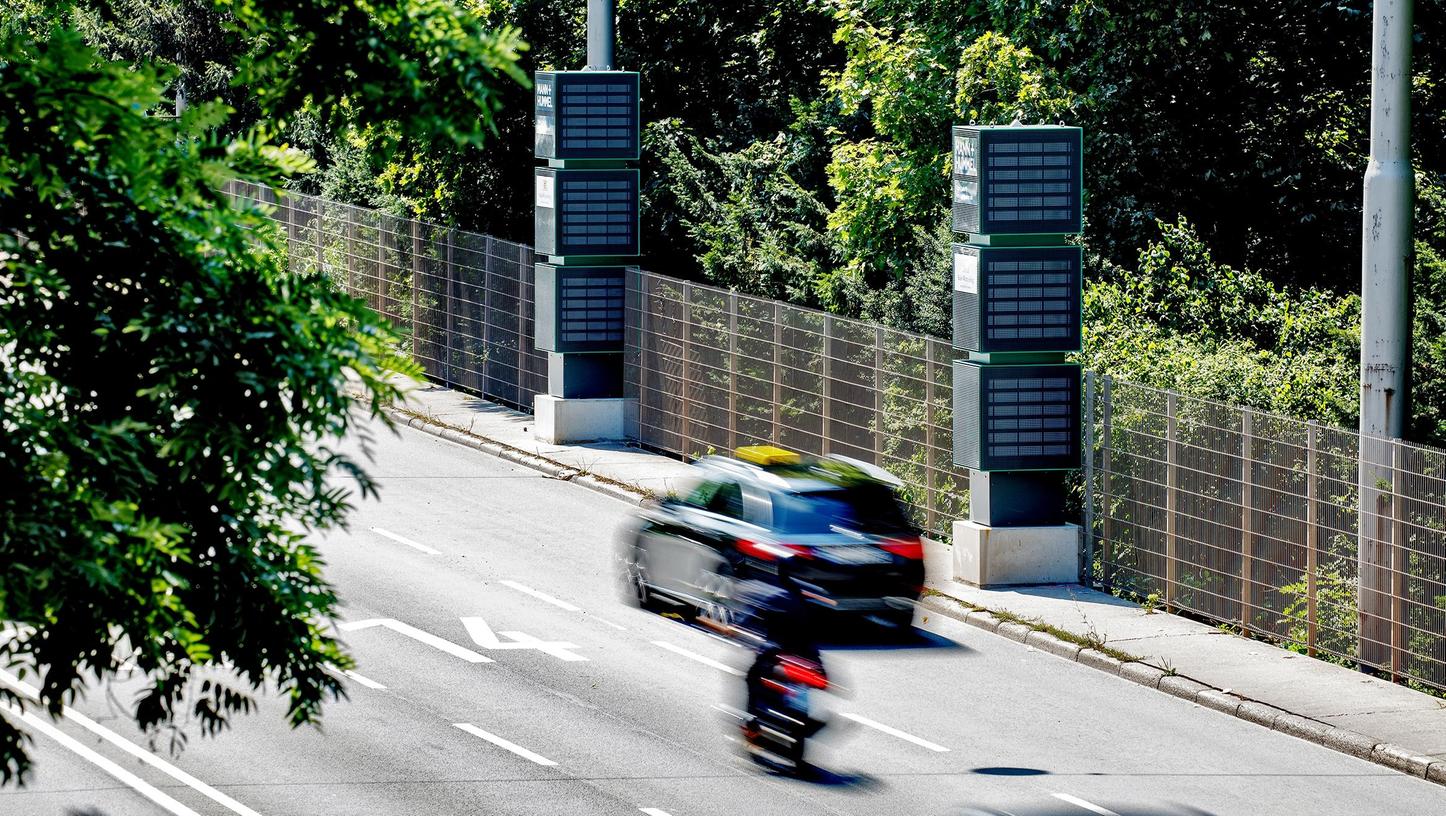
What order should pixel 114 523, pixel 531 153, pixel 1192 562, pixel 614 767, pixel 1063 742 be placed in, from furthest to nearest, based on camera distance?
pixel 531 153 → pixel 1192 562 → pixel 1063 742 → pixel 614 767 → pixel 114 523

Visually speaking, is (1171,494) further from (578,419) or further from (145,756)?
(578,419)

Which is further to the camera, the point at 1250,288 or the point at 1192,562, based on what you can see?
the point at 1250,288

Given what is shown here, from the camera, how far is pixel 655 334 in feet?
86.7

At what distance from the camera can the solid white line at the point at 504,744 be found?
14.3 m

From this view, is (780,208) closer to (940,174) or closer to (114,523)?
(940,174)

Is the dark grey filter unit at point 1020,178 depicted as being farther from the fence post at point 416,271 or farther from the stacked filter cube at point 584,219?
the fence post at point 416,271

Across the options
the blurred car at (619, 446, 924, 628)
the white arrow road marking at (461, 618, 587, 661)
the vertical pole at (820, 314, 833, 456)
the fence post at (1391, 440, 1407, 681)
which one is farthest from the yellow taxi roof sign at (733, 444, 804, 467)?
the vertical pole at (820, 314, 833, 456)

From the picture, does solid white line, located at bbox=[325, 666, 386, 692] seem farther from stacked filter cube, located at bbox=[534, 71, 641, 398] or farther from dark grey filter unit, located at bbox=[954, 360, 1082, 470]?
stacked filter cube, located at bbox=[534, 71, 641, 398]

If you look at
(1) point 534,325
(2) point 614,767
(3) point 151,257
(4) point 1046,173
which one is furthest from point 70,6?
(1) point 534,325

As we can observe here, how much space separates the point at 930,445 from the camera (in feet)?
71.0

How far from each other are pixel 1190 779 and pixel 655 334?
1326 cm

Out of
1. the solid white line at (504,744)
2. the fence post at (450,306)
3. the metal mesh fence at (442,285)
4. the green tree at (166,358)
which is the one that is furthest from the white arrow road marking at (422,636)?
the fence post at (450,306)

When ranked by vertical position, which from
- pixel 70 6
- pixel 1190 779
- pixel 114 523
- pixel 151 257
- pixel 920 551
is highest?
pixel 70 6

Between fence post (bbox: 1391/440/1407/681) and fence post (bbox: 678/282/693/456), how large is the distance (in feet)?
35.6
